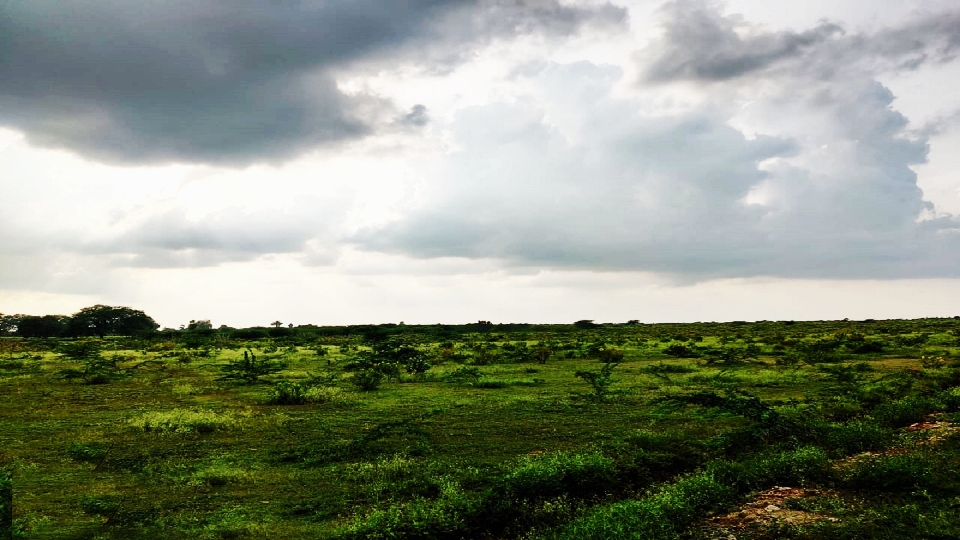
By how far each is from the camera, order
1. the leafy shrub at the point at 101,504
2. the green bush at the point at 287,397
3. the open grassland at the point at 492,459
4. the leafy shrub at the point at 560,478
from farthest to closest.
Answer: the green bush at the point at 287,397
the leafy shrub at the point at 560,478
the leafy shrub at the point at 101,504
the open grassland at the point at 492,459

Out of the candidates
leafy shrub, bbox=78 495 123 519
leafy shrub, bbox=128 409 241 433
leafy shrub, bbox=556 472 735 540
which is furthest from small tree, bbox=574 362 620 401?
leafy shrub, bbox=78 495 123 519

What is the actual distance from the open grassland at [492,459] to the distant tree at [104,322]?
4988 inches

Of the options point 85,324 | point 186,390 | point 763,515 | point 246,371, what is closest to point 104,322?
point 85,324

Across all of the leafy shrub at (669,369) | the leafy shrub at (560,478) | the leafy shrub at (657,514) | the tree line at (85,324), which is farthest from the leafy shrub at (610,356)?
the tree line at (85,324)

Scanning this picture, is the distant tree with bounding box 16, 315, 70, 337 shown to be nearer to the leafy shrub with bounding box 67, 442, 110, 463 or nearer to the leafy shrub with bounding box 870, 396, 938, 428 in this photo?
the leafy shrub with bounding box 67, 442, 110, 463

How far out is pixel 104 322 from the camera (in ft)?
462

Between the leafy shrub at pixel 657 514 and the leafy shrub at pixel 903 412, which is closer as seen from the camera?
the leafy shrub at pixel 657 514

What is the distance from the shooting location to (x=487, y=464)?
50.8 ft

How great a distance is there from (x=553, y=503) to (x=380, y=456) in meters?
5.78

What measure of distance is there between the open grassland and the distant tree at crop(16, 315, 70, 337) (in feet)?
454

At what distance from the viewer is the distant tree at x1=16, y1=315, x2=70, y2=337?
14450cm

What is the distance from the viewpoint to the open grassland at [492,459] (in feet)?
37.2

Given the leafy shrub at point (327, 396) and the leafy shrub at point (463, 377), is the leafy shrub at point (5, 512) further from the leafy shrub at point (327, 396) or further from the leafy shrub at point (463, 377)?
the leafy shrub at point (463, 377)

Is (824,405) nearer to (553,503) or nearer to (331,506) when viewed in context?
(553,503)
